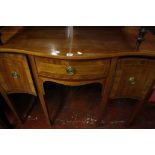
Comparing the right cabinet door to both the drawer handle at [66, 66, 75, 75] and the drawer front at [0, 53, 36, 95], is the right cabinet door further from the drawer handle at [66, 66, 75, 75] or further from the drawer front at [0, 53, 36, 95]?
the drawer front at [0, 53, 36, 95]

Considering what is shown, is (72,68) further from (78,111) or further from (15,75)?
(78,111)

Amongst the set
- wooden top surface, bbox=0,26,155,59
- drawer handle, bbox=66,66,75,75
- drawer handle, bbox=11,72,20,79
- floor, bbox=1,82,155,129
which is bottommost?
floor, bbox=1,82,155,129

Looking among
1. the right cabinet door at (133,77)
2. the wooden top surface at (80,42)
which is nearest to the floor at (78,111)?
the right cabinet door at (133,77)

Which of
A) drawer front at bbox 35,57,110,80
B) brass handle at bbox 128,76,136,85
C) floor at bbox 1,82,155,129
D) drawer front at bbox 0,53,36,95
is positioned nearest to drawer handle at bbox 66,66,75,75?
drawer front at bbox 35,57,110,80

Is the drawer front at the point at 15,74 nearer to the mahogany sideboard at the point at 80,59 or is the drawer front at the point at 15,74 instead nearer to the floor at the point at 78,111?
the mahogany sideboard at the point at 80,59

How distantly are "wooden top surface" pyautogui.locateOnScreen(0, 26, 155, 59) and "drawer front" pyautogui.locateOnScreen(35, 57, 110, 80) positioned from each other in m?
0.05

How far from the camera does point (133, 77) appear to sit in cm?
77

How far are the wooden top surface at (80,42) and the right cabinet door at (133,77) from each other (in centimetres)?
7

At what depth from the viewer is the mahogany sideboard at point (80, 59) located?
646 mm

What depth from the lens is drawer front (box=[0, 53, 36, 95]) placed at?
699 millimetres

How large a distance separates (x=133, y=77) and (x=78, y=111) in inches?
26.4

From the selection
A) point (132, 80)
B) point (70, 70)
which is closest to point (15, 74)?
point (70, 70)

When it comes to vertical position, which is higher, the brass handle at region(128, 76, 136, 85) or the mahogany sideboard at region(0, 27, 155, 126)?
the mahogany sideboard at region(0, 27, 155, 126)
